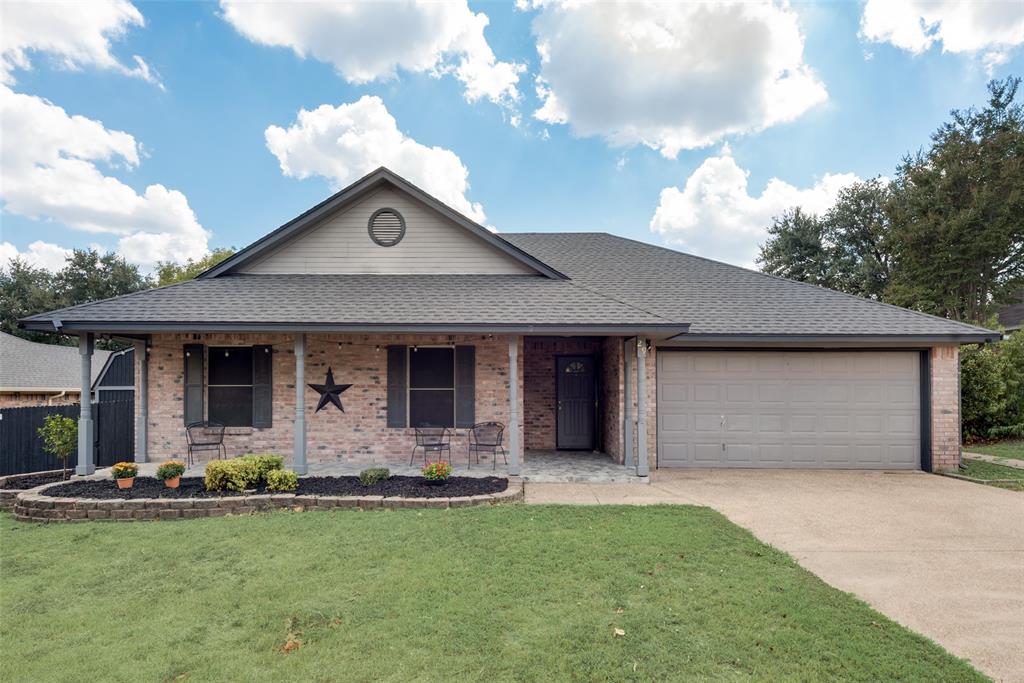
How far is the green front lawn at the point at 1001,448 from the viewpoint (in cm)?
1088

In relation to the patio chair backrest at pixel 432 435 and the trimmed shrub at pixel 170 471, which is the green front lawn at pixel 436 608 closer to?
the trimmed shrub at pixel 170 471

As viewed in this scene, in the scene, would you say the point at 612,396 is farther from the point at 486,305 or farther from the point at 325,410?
the point at 325,410

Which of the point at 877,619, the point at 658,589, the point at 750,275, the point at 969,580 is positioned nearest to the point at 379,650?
the point at 658,589

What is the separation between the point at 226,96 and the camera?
14.1 meters

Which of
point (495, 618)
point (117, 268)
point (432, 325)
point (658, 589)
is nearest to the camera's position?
point (495, 618)

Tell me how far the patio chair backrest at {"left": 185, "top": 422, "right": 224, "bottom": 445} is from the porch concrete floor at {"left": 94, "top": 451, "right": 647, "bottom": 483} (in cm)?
45

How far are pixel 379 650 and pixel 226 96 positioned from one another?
15.8 metres

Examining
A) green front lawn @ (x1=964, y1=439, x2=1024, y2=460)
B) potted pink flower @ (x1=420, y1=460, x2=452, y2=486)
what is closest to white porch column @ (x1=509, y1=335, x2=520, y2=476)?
potted pink flower @ (x1=420, y1=460, x2=452, y2=486)

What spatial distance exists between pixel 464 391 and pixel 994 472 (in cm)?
973

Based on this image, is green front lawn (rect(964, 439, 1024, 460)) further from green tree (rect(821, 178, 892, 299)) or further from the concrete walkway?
green tree (rect(821, 178, 892, 299))

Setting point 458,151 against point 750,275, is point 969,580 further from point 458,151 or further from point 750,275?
point 458,151

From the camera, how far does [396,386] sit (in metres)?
9.47

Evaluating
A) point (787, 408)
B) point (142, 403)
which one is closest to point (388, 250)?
point (142, 403)

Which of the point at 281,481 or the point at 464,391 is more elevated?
the point at 464,391
